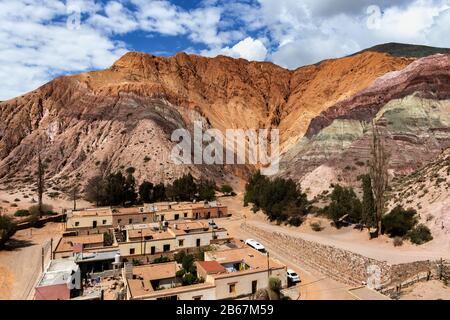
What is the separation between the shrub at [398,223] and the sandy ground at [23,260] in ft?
91.5

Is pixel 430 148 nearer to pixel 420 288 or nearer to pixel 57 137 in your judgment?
pixel 420 288

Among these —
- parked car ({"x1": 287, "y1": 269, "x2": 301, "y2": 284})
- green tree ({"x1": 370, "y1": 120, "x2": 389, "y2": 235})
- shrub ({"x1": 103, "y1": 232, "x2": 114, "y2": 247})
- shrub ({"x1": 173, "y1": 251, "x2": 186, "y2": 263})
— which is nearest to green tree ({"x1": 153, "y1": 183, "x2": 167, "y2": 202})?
shrub ({"x1": 103, "y1": 232, "x2": 114, "y2": 247})

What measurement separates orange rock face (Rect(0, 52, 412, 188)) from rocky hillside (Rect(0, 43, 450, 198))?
0.93 feet

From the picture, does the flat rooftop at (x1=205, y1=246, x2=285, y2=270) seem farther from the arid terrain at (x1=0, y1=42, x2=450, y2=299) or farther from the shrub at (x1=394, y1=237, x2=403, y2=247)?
the shrub at (x1=394, y1=237, x2=403, y2=247)

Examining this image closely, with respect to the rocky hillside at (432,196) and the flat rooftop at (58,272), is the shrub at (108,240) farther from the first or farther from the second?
the rocky hillside at (432,196)

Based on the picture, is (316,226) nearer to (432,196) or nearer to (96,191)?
(432,196)

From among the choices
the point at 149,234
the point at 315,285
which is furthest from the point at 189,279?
the point at 149,234

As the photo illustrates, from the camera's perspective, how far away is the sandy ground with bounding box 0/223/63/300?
1043 inches

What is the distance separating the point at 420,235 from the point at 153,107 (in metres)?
68.0

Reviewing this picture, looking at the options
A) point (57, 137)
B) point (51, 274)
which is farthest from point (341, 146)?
point (57, 137)

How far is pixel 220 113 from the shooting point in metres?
104

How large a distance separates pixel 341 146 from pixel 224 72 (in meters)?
61.1

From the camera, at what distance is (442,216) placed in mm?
29562

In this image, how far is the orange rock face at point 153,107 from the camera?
72.1 m
